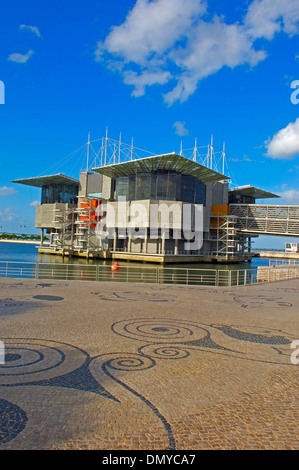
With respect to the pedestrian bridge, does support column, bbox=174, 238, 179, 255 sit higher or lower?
lower

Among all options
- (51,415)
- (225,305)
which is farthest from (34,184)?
(51,415)

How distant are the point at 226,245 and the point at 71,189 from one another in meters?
45.6

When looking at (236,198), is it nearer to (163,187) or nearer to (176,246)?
(163,187)

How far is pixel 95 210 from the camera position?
74.2 m

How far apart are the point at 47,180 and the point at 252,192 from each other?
57.9 m

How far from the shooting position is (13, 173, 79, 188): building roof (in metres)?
85.3

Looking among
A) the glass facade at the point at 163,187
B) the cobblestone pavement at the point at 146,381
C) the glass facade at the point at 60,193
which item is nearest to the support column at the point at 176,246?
the glass facade at the point at 163,187

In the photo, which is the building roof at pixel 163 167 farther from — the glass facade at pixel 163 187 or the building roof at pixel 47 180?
the building roof at pixel 47 180

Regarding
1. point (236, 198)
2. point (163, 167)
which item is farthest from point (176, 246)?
point (236, 198)

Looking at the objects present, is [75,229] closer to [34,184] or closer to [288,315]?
[34,184]

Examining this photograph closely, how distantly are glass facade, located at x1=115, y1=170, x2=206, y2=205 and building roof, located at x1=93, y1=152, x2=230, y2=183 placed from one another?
122 centimetres

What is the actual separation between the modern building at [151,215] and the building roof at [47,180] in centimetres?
33

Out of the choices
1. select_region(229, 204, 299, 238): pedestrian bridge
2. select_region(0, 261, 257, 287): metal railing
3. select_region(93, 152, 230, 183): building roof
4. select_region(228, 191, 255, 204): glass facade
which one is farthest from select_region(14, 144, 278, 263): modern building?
select_region(0, 261, 257, 287): metal railing

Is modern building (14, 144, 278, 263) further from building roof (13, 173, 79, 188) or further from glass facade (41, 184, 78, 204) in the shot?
glass facade (41, 184, 78, 204)
